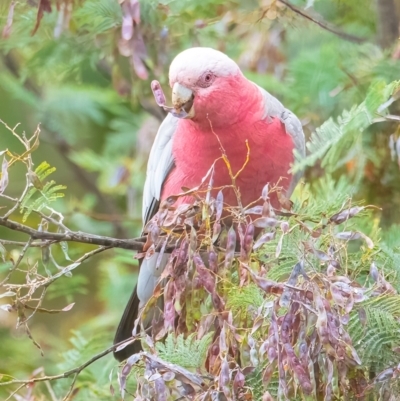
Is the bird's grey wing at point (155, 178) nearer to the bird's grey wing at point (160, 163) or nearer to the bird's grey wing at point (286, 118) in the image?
the bird's grey wing at point (160, 163)

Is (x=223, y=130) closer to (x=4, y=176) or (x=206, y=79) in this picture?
(x=206, y=79)

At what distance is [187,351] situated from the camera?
A: 1.54 meters

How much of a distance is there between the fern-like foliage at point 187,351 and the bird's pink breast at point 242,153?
0.74 m

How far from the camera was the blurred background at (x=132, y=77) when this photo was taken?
2.71 m

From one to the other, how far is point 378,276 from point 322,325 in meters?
0.21

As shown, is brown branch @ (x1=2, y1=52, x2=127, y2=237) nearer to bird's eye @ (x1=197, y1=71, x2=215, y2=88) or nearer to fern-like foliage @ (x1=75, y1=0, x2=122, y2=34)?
fern-like foliage @ (x1=75, y1=0, x2=122, y2=34)

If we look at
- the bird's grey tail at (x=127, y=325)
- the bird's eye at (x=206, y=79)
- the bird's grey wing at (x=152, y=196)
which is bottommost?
the bird's grey tail at (x=127, y=325)

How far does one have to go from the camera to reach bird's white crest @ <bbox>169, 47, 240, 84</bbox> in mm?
2160

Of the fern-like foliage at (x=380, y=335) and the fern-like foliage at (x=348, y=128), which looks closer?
the fern-like foliage at (x=380, y=335)

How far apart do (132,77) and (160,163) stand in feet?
A: 1.79

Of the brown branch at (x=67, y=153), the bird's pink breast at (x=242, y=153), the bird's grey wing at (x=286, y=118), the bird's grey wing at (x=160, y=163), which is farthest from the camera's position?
the brown branch at (x=67, y=153)

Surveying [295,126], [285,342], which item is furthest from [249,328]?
[295,126]

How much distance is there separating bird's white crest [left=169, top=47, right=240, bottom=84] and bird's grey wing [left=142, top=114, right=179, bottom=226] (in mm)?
340

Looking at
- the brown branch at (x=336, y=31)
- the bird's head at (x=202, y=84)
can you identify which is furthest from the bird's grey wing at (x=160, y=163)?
the brown branch at (x=336, y=31)
